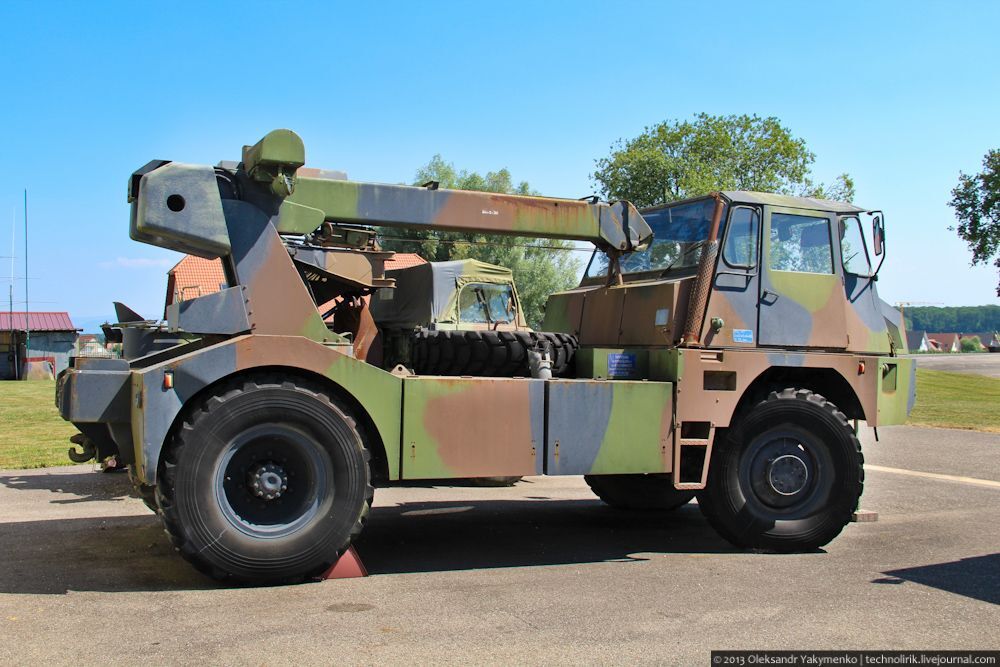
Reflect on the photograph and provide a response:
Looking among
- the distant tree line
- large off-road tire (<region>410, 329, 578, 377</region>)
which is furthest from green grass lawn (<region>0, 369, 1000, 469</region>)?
the distant tree line

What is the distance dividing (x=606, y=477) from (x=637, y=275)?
2261 mm

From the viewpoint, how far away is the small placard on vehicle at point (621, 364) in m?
7.74

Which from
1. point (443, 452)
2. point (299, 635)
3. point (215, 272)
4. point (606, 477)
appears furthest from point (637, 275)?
point (215, 272)

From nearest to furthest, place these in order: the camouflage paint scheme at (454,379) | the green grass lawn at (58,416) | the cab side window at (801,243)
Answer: the camouflage paint scheme at (454,379) < the cab side window at (801,243) < the green grass lawn at (58,416)

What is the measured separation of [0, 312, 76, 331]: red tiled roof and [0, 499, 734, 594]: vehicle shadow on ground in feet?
148

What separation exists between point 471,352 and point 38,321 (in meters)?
49.6

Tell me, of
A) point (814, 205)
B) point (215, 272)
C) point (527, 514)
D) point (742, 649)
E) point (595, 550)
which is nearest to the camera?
point (742, 649)

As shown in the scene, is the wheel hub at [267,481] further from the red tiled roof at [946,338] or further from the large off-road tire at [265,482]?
the red tiled roof at [946,338]

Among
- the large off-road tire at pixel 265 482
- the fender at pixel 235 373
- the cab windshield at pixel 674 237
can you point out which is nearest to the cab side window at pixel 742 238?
the cab windshield at pixel 674 237

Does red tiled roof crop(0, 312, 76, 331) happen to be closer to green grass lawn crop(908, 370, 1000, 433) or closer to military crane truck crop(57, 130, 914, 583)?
green grass lawn crop(908, 370, 1000, 433)

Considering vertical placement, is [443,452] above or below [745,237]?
below

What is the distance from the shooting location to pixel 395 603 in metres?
5.96

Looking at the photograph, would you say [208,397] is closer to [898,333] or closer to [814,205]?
[814,205]

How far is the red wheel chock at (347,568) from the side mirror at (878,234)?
5254 millimetres
